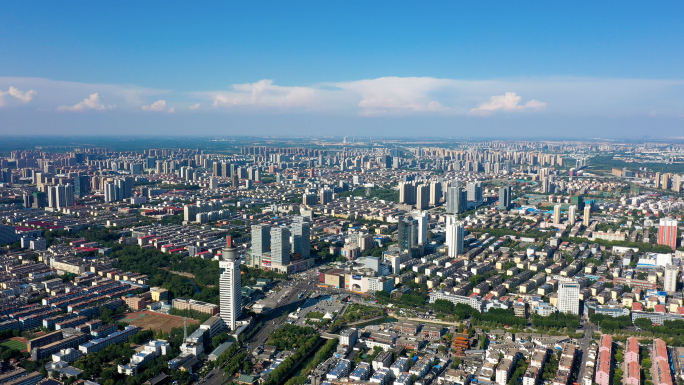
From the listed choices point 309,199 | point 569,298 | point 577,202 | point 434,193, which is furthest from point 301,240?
point 577,202

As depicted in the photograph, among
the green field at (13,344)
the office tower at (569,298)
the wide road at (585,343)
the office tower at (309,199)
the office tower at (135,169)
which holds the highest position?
the office tower at (135,169)

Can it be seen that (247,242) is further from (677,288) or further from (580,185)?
(580,185)

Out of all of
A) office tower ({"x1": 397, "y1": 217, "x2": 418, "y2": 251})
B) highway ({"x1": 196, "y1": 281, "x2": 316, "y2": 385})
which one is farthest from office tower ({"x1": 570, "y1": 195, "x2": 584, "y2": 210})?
highway ({"x1": 196, "y1": 281, "x2": 316, "y2": 385})

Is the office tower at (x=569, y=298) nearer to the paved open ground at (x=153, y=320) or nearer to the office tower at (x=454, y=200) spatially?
the paved open ground at (x=153, y=320)

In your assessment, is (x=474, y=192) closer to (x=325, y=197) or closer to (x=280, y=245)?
(x=325, y=197)

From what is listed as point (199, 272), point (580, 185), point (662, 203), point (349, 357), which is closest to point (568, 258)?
point (349, 357)

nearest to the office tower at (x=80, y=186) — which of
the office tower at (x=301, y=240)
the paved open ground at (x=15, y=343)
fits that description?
the office tower at (x=301, y=240)
